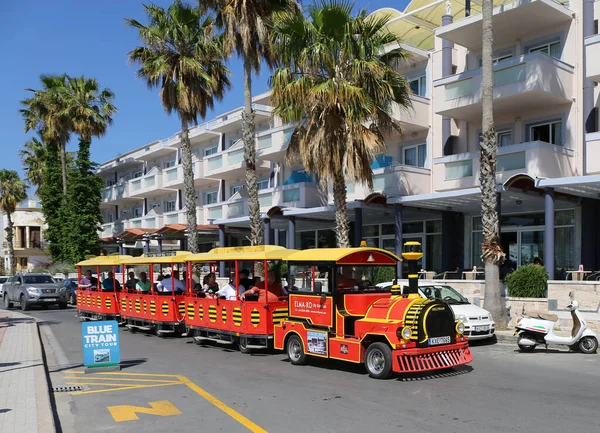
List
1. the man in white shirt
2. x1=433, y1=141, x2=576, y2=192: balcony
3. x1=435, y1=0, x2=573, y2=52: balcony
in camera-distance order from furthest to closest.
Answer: x1=435, y1=0, x2=573, y2=52: balcony
x1=433, y1=141, x2=576, y2=192: balcony
the man in white shirt

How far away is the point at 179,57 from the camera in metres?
27.0

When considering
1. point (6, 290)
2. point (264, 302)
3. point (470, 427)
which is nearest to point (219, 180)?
point (6, 290)

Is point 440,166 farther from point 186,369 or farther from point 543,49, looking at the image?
point 186,369

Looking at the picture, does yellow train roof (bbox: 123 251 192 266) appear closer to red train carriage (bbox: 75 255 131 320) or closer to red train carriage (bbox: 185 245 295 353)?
red train carriage (bbox: 75 255 131 320)

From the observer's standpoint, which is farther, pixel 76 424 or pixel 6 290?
pixel 6 290

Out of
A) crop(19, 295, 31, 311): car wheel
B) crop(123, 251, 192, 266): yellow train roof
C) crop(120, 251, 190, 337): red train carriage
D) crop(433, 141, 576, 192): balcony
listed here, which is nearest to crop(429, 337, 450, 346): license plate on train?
crop(123, 251, 192, 266): yellow train roof

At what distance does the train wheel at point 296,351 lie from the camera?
38.9 ft

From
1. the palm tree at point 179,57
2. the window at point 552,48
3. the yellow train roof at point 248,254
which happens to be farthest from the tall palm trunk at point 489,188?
the palm tree at point 179,57

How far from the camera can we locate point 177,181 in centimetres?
4325

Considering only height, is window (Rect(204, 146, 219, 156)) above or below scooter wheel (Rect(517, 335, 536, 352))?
above

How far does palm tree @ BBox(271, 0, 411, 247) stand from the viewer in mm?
18641

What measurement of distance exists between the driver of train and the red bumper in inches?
73.0

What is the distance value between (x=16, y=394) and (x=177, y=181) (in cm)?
3490

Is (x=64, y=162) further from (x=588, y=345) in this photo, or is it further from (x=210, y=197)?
(x=588, y=345)
